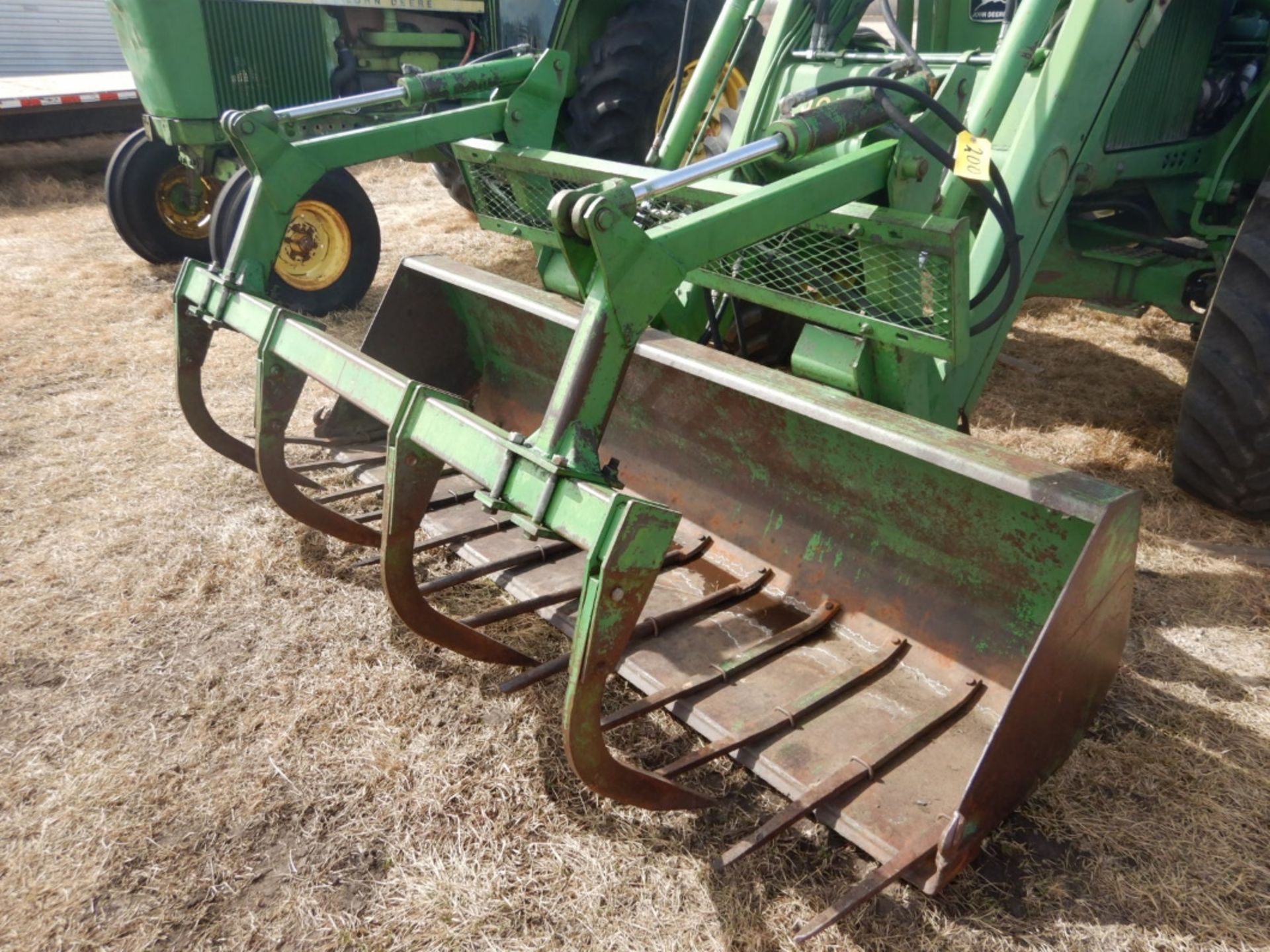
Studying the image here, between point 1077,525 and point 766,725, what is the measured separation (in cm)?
79

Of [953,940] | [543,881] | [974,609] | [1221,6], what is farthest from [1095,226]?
[543,881]

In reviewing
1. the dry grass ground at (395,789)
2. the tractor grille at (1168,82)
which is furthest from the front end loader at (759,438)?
the tractor grille at (1168,82)

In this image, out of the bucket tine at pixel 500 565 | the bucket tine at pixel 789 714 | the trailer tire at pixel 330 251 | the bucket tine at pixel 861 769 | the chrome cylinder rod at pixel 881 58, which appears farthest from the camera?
the trailer tire at pixel 330 251

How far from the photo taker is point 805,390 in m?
2.46

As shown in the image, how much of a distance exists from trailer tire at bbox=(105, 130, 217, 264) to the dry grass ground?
3.29 metres

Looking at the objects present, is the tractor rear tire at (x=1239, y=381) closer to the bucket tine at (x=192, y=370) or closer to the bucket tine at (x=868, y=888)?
the bucket tine at (x=868, y=888)

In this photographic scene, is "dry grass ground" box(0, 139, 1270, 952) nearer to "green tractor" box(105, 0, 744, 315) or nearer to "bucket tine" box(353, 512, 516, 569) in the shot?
"bucket tine" box(353, 512, 516, 569)

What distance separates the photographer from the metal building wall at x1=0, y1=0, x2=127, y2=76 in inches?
470

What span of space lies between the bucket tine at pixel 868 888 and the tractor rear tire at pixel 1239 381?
2093 millimetres

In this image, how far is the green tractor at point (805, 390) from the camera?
1899 mm

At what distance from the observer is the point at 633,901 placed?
1997 mm

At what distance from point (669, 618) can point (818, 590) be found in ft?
1.39

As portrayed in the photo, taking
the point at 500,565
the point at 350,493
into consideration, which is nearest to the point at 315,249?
the point at 350,493

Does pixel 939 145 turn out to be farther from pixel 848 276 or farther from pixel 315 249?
pixel 315 249
